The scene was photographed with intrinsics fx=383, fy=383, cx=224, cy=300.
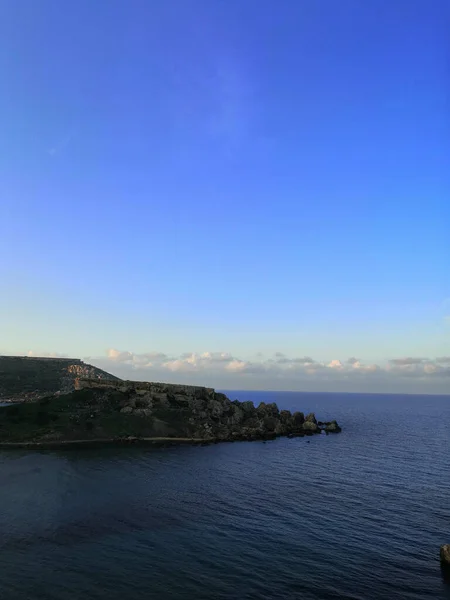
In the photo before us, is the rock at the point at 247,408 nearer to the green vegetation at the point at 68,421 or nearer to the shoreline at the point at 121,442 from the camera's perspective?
the shoreline at the point at 121,442

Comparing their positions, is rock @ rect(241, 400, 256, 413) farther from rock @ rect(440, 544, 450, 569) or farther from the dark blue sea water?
rock @ rect(440, 544, 450, 569)

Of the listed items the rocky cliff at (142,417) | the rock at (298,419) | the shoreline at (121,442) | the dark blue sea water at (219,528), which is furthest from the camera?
the rock at (298,419)

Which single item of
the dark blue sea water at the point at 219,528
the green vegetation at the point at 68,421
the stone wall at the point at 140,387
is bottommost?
the dark blue sea water at the point at 219,528

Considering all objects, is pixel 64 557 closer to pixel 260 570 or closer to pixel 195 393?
pixel 260 570

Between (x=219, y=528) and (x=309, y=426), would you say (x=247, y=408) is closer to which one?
(x=309, y=426)

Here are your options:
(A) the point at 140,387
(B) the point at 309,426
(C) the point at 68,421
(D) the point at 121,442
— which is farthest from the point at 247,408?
(C) the point at 68,421

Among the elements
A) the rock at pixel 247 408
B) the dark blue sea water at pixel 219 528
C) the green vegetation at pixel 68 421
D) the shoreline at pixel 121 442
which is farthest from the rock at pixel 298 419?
the dark blue sea water at pixel 219 528

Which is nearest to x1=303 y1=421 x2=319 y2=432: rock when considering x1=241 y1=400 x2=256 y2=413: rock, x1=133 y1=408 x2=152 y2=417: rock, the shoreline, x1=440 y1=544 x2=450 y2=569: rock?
x1=241 y1=400 x2=256 y2=413: rock
